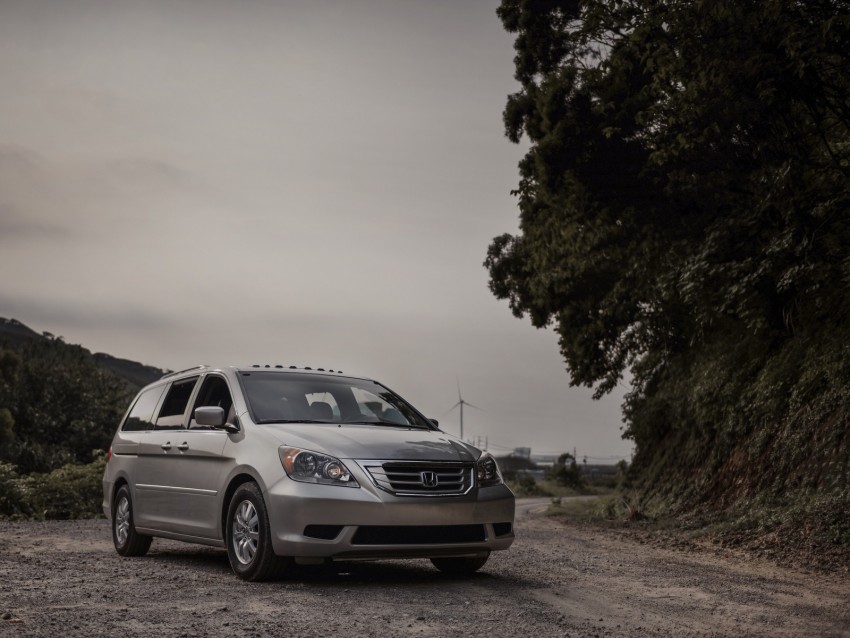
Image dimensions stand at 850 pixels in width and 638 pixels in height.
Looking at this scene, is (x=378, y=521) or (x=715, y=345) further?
(x=715, y=345)

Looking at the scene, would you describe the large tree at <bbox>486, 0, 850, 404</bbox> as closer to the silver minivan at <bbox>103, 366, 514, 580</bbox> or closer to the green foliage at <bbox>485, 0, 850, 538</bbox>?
the green foliage at <bbox>485, 0, 850, 538</bbox>

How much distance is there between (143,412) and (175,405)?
3.26 ft

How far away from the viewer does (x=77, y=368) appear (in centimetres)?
5544

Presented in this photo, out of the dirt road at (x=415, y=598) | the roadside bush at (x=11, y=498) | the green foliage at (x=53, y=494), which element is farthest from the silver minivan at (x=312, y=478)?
the green foliage at (x=53, y=494)

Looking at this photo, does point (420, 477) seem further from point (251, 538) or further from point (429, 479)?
point (251, 538)

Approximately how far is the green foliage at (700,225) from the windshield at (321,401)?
640 centimetres

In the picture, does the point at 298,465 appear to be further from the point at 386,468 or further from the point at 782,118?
the point at 782,118

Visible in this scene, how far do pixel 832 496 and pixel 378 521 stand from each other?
750 centimetres

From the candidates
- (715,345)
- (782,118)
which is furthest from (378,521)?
(715,345)

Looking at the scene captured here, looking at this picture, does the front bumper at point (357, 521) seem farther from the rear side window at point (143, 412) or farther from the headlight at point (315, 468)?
the rear side window at point (143, 412)

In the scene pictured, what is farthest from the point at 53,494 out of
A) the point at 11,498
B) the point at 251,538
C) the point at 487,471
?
the point at 487,471

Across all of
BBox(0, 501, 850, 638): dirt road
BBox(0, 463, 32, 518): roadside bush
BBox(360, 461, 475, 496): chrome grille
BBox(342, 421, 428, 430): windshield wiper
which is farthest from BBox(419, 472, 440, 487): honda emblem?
BBox(0, 463, 32, 518): roadside bush

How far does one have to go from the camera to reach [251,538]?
8430mm

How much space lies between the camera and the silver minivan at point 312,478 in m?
8.01
